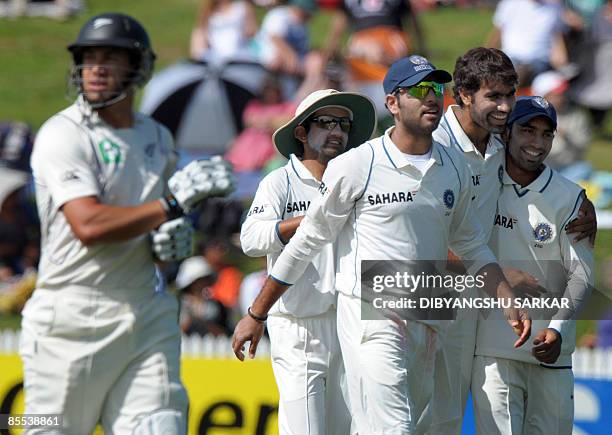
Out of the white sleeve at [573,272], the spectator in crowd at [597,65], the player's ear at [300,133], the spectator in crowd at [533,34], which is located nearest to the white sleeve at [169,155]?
the player's ear at [300,133]

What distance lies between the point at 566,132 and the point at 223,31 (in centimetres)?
517

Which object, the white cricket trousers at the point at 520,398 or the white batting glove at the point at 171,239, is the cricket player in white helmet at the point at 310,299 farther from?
the white cricket trousers at the point at 520,398

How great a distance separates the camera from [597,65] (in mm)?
15742

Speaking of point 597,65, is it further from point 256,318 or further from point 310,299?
point 256,318

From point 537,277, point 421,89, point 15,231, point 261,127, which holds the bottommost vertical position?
point 537,277

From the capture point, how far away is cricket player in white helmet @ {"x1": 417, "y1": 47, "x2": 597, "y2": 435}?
671cm

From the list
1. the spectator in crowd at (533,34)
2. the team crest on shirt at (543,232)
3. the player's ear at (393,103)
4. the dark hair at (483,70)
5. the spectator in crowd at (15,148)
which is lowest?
the team crest on shirt at (543,232)

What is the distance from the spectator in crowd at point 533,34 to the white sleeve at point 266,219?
870cm

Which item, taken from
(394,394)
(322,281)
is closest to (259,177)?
(322,281)

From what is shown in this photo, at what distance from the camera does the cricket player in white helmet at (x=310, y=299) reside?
7008 millimetres

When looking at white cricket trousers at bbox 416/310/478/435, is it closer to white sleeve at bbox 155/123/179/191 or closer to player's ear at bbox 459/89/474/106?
player's ear at bbox 459/89/474/106

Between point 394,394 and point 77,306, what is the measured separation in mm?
1570

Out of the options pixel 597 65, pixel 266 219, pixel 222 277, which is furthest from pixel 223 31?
pixel 266 219

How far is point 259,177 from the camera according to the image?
14.8 meters
